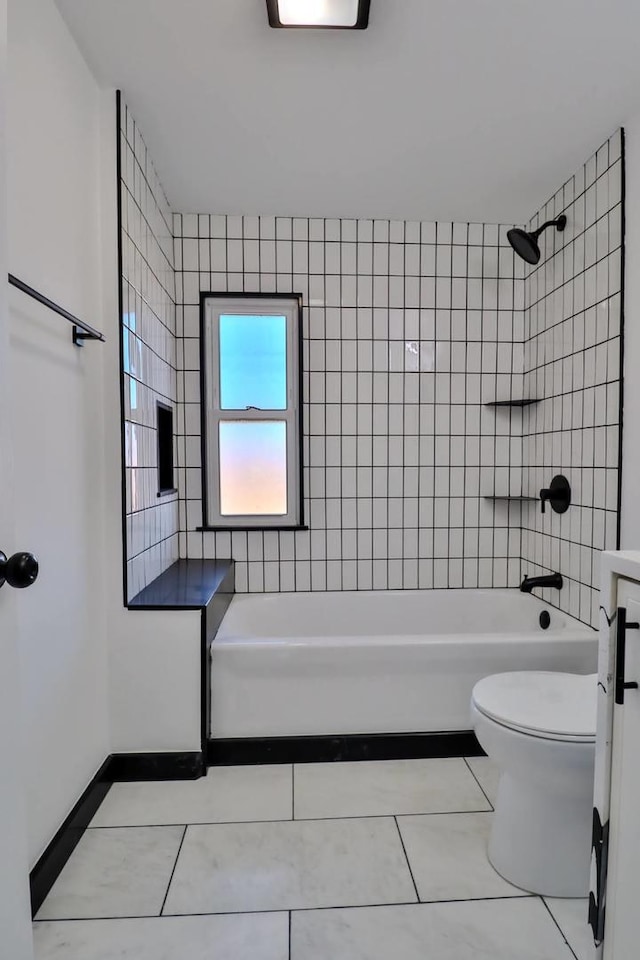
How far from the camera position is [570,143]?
1984 mm

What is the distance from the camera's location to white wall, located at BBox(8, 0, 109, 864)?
1.26 m

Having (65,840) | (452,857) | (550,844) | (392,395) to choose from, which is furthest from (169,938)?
(392,395)

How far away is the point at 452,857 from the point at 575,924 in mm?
328

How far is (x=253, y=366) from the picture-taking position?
8.88 feet

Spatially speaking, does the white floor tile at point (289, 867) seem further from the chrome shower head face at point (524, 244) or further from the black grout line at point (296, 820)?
the chrome shower head face at point (524, 244)

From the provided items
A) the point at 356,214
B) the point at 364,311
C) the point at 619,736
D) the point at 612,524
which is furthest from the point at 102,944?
the point at 356,214

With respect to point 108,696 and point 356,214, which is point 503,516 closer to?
point 356,214

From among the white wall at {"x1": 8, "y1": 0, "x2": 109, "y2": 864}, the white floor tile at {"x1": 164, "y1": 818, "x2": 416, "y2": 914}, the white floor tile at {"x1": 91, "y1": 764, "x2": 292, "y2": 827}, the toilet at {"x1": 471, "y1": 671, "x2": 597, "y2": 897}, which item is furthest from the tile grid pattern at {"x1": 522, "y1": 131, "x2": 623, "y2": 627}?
the white wall at {"x1": 8, "y1": 0, "x2": 109, "y2": 864}

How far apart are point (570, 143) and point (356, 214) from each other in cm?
100

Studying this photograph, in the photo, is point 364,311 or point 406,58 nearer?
point 406,58

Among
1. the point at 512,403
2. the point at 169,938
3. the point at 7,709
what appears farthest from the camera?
the point at 512,403

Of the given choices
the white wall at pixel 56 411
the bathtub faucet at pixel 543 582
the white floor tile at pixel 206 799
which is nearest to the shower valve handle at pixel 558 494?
the bathtub faucet at pixel 543 582

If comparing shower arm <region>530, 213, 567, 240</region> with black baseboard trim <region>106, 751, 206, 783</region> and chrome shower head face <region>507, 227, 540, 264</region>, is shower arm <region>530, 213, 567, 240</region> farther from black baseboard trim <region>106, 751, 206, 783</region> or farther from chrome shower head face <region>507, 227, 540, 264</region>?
black baseboard trim <region>106, 751, 206, 783</region>

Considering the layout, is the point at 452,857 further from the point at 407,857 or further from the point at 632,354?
the point at 632,354
